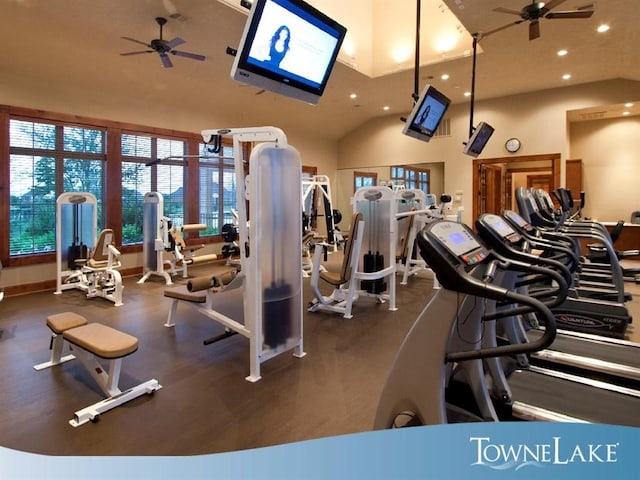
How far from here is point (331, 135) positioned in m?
11.6

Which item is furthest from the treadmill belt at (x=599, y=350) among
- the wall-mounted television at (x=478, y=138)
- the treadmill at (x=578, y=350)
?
the wall-mounted television at (x=478, y=138)

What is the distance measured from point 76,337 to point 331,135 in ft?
32.2

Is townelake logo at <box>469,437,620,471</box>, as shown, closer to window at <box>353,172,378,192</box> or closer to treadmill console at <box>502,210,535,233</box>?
treadmill console at <box>502,210,535,233</box>

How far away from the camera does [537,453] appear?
153cm

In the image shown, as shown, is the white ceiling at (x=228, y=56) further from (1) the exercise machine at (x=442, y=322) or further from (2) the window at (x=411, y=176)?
(1) the exercise machine at (x=442, y=322)

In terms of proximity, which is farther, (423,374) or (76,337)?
(76,337)

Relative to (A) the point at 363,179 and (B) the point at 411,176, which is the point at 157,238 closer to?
(A) the point at 363,179

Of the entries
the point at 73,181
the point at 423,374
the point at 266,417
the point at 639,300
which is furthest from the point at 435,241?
the point at 73,181

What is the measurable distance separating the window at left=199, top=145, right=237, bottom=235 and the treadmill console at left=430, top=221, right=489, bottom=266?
7.32 meters

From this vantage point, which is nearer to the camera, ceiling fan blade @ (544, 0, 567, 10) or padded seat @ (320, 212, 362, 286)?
ceiling fan blade @ (544, 0, 567, 10)

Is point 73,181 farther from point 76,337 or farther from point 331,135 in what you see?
point 331,135

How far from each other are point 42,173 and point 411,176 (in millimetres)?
8395

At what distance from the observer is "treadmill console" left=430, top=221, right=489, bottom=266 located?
1.53 meters

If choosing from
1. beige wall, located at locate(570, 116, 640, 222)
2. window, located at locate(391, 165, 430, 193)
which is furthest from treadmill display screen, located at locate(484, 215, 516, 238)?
beige wall, located at locate(570, 116, 640, 222)
